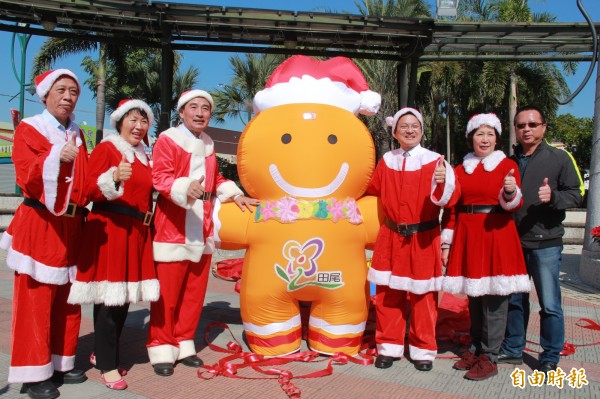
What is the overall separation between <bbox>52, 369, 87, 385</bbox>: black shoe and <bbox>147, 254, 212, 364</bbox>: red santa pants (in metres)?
0.48

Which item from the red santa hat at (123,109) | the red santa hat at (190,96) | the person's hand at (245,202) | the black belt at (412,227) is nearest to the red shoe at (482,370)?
the black belt at (412,227)

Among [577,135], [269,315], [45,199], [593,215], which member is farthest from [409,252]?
[577,135]

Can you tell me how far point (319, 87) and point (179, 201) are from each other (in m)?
1.50

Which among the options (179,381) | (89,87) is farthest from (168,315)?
(89,87)

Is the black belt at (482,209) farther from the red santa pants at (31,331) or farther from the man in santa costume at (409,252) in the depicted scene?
the red santa pants at (31,331)

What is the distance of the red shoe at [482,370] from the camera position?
3.57 metres

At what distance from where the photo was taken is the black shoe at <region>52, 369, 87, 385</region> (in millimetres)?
3412

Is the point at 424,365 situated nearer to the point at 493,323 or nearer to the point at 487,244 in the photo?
the point at 493,323

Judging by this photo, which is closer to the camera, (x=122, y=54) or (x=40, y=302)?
(x=40, y=302)

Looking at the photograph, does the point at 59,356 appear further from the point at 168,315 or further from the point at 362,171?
the point at 362,171

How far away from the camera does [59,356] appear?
134 inches

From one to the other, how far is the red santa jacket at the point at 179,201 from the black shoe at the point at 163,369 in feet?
2.46

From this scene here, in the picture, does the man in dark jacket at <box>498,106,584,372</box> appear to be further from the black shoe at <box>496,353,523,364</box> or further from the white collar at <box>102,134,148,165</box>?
the white collar at <box>102,134,148,165</box>

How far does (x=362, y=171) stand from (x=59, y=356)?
8.30 ft
